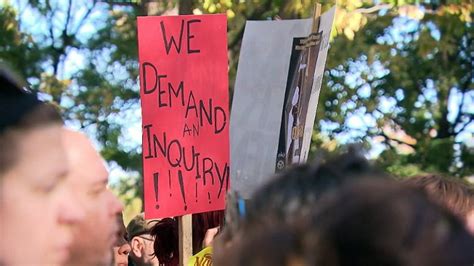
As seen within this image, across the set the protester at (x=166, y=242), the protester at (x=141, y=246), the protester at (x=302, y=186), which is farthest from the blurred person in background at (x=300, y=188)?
the protester at (x=141, y=246)

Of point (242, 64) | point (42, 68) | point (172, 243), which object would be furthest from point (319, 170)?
point (42, 68)

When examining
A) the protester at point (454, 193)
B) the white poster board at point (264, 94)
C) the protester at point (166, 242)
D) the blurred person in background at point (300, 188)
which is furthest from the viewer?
the protester at point (166, 242)

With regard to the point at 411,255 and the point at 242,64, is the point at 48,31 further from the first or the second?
the point at 411,255

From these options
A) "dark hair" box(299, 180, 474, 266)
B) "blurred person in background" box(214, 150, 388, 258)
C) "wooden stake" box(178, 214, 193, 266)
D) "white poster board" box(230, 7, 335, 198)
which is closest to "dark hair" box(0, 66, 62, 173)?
"blurred person in background" box(214, 150, 388, 258)

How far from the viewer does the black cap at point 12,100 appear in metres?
1.21

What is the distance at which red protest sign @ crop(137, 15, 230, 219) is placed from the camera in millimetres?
3395

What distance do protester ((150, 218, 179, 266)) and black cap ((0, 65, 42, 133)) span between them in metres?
2.61

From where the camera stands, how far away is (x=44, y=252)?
1.20 m

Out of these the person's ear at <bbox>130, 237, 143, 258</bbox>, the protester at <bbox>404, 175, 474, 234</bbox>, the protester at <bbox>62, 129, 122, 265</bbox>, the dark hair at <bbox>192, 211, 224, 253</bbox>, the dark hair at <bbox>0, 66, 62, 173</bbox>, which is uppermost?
the dark hair at <bbox>0, 66, 62, 173</bbox>

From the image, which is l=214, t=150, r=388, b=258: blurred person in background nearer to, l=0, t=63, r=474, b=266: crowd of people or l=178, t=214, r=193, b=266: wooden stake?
l=0, t=63, r=474, b=266: crowd of people

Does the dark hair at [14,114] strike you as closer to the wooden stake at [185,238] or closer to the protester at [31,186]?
the protester at [31,186]

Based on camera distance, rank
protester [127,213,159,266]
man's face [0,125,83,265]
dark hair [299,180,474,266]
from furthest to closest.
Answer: protester [127,213,159,266], man's face [0,125,83,265], dark hair [299,180,474,266]

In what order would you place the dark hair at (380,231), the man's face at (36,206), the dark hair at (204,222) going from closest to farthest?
1. the dark hair at (380,231)
2. the man's face at (36,206)
3. the dark hair at (204,222)

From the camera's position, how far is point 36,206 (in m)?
1.20
